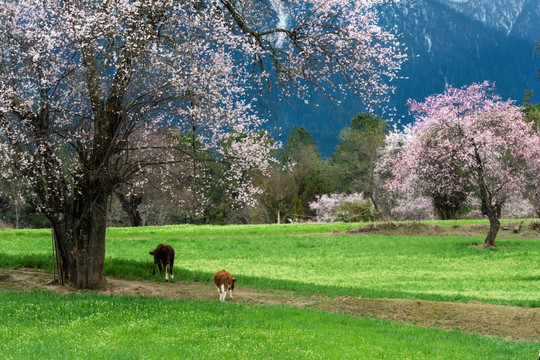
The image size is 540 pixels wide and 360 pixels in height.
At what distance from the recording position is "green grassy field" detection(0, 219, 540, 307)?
18.6m

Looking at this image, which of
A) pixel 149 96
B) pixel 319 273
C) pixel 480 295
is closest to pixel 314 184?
pixel 319 273

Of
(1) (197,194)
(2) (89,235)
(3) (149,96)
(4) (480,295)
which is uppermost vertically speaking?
(3) (149,96)

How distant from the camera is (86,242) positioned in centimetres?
1526

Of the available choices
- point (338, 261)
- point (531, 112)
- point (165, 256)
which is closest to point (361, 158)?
point (531, 112)

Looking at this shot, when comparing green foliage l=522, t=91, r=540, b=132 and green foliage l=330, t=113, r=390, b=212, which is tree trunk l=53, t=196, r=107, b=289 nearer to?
green foliage l=330, t=113, r=390, b=212

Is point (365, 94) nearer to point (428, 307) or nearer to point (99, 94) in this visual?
point (428, 307)

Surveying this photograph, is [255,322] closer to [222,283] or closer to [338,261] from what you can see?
[222,283]

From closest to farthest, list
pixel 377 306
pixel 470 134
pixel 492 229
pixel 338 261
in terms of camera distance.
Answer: pixel 377 306, pixel 338 261, pixel 492 229, pixel 470 134

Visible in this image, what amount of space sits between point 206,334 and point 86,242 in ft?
22.3

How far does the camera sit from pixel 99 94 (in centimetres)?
1465

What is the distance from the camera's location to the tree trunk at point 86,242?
15.1 meters

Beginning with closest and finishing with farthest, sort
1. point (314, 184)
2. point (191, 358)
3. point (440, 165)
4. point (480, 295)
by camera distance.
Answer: point (191, 358) → point (480, 295) → point (440, 165) → point (314, 184)

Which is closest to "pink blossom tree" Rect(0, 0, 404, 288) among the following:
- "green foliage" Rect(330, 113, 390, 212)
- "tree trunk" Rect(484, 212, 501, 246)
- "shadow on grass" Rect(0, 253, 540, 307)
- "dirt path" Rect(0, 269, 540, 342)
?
"dirt path" Rect(0, 269, 540, 342)

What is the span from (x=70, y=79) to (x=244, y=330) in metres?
8.64
